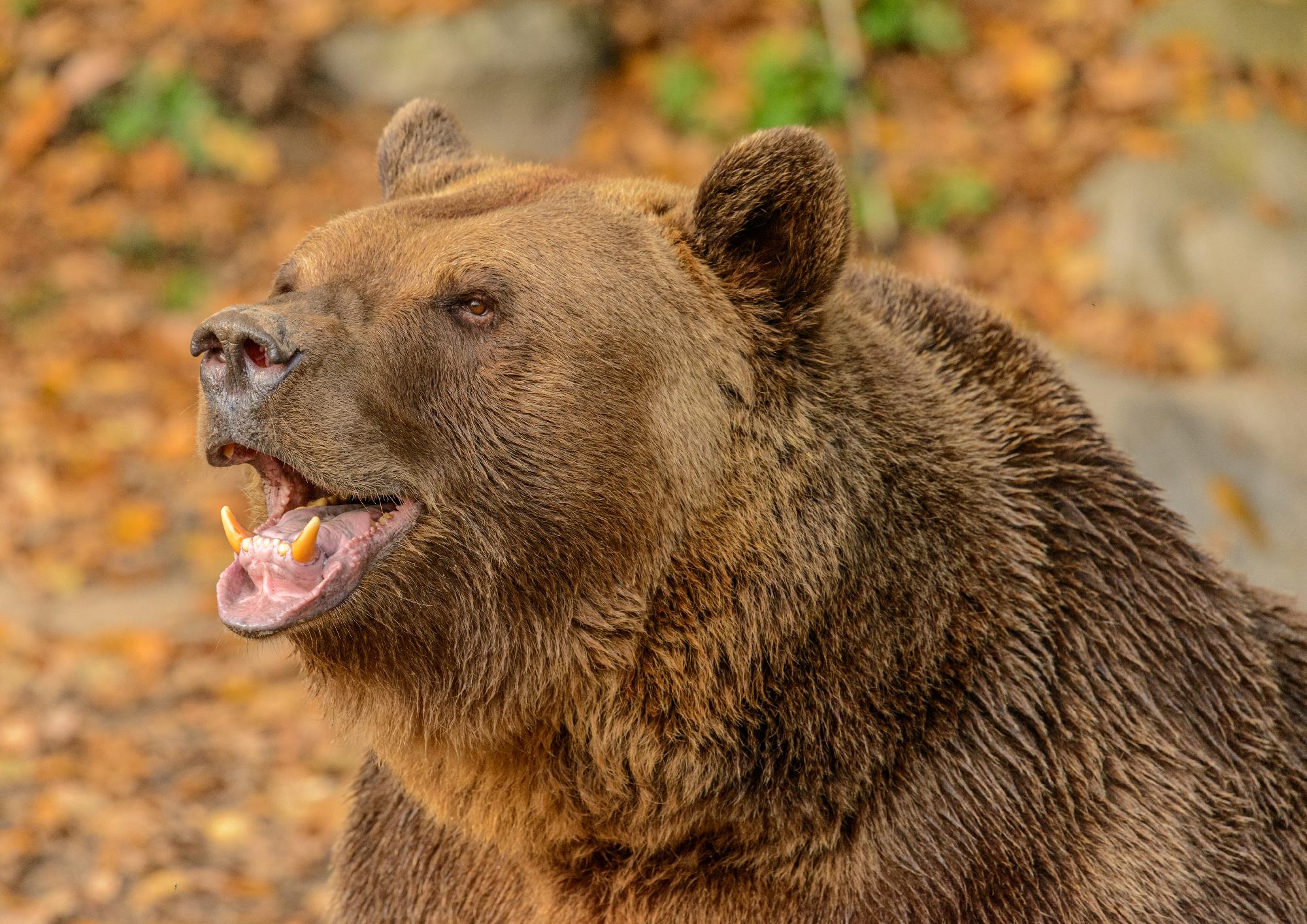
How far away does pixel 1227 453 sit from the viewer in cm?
801

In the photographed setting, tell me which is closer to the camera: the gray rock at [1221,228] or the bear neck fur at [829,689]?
the bear neck fur at [829,689]

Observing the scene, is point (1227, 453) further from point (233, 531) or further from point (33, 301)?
point (33, 301)

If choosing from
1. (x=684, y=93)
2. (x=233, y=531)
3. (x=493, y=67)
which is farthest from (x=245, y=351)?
(x=493, y=67)

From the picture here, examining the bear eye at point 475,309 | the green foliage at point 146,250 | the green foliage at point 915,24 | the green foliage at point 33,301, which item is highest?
the green foliage at point 915,24

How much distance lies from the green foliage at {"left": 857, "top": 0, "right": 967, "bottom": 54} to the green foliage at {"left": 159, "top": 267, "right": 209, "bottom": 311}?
5728mm

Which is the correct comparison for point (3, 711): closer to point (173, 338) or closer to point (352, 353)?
point (173, 338)

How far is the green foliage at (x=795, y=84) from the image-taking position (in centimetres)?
1177

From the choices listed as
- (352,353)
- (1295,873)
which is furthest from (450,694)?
(1295,873)

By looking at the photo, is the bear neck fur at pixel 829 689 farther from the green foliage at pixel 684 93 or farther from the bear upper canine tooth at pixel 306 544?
the green foliage at pixel 684 93

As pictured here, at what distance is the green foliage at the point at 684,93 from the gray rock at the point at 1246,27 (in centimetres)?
357

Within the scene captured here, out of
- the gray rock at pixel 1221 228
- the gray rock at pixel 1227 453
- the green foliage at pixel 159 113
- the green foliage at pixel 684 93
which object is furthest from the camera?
the green foliage at pixel 684 93

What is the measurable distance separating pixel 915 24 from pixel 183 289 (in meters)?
6.29

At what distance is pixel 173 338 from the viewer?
10.7 metres

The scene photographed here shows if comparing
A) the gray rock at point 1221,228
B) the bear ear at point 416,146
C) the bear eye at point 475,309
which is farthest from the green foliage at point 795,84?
the bear eye at point 475,309
